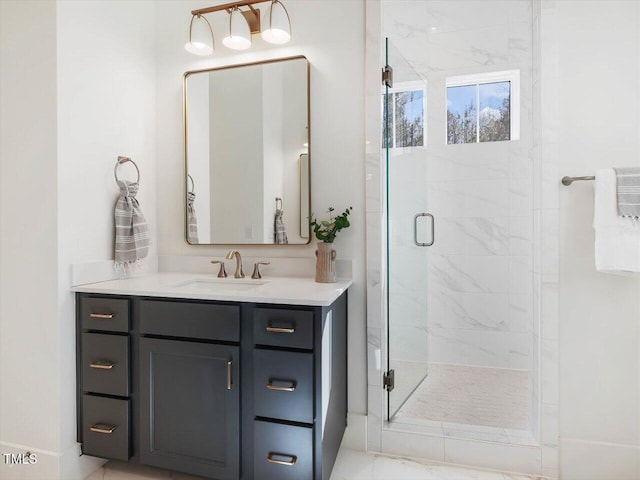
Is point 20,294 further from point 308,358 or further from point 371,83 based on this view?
point 371,83

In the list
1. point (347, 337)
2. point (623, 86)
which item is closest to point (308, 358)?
point (347, 337)

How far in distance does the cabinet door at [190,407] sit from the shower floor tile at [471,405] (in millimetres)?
896

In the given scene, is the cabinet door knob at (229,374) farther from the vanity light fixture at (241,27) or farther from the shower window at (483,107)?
the shower window at (483,107)

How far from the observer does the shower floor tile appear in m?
1.94

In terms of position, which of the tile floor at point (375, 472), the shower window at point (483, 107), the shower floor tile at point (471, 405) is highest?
the shower window at point (483, 107)

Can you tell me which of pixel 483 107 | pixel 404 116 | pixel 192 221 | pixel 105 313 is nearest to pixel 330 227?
pixel 404 116

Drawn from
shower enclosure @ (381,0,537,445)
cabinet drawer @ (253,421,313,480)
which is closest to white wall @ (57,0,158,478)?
cabinet drawer @ (253,421,313,480)

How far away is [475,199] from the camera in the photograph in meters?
2.89

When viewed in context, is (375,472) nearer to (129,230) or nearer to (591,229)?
(591,229)

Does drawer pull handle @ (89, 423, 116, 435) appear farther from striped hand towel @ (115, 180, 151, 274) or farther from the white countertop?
striped hand towel @ (115, 180, 151, 274)

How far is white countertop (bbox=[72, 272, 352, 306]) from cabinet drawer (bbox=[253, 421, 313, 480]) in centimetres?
51

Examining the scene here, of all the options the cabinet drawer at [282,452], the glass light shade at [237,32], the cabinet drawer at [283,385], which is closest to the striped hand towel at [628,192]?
the cabinet drawer at [283,385]

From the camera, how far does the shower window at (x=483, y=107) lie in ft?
9.30

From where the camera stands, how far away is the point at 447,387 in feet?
8.55
